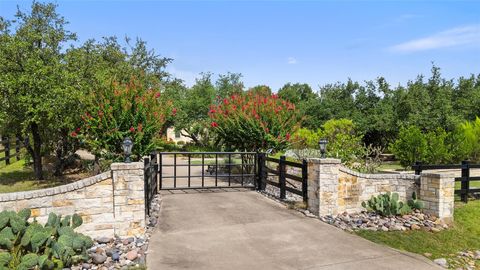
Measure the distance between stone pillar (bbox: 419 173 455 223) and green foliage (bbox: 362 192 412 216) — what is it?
53cm

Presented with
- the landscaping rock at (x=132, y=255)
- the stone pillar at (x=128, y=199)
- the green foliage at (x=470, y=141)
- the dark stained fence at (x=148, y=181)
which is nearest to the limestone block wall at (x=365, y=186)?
the dark stained fence at (x=148, y=181)

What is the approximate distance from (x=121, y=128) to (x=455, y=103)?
24.2 meters

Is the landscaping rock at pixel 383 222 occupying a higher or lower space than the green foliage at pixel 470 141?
lower

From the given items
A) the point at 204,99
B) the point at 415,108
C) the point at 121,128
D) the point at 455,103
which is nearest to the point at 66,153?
the point at 121,128

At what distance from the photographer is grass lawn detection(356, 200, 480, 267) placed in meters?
6.64

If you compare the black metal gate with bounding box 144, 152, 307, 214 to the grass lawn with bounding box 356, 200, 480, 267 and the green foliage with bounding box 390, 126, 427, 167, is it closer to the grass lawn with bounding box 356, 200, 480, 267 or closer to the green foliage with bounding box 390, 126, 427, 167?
the grass lawn with bounding box 356, 200, 480, 267

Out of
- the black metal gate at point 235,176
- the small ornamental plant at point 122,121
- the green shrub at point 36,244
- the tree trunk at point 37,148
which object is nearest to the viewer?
the green shrub at point 36,244

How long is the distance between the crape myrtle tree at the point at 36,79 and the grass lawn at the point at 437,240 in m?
10.0

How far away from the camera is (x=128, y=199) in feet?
21.8

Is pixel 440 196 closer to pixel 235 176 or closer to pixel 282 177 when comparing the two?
pixel 282 177

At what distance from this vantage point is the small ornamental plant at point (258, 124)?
40.2 feet

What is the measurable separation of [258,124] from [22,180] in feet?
30.3

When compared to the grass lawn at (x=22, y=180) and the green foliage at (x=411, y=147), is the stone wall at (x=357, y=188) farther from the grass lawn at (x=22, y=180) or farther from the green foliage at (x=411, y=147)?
the grass lawn at (x=22, y=180)

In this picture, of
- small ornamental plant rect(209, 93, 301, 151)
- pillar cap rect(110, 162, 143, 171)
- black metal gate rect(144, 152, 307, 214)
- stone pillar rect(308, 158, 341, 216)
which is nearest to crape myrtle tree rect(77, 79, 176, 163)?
black metal gate rect(144, 152, 307, 214)
